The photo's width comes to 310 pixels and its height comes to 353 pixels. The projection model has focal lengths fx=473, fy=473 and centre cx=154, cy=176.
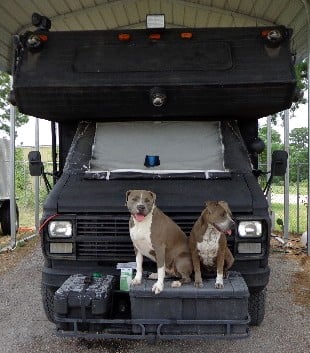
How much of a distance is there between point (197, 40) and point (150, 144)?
1.17 m

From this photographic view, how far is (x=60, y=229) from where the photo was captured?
408cm

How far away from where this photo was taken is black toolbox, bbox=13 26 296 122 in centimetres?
457

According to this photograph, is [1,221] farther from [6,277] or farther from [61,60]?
[61,60]

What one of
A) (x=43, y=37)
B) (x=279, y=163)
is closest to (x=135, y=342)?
(x=279, y=163)

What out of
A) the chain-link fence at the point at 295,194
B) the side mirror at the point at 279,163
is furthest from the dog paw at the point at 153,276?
the chain-link fence at the point at 295,194

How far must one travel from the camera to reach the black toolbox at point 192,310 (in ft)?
11.4

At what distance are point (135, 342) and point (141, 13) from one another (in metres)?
6.54

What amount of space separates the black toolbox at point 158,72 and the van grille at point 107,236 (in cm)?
130

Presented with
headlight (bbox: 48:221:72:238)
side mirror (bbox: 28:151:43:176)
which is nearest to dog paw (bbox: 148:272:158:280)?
headlight (bbox: 48:221:72:238)

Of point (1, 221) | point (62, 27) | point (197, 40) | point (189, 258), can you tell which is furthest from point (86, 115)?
point (1, 221)

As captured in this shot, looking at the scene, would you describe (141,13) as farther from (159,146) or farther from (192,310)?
(192,310)

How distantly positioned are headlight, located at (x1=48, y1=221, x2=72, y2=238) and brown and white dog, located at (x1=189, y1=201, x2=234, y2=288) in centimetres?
106

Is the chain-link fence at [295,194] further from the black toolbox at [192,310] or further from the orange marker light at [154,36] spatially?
the black toolbox at [192,310]

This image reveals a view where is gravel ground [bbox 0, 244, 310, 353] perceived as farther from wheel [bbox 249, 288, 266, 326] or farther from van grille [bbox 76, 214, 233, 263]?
van grille [bbox 76, 214, 233, 263]
